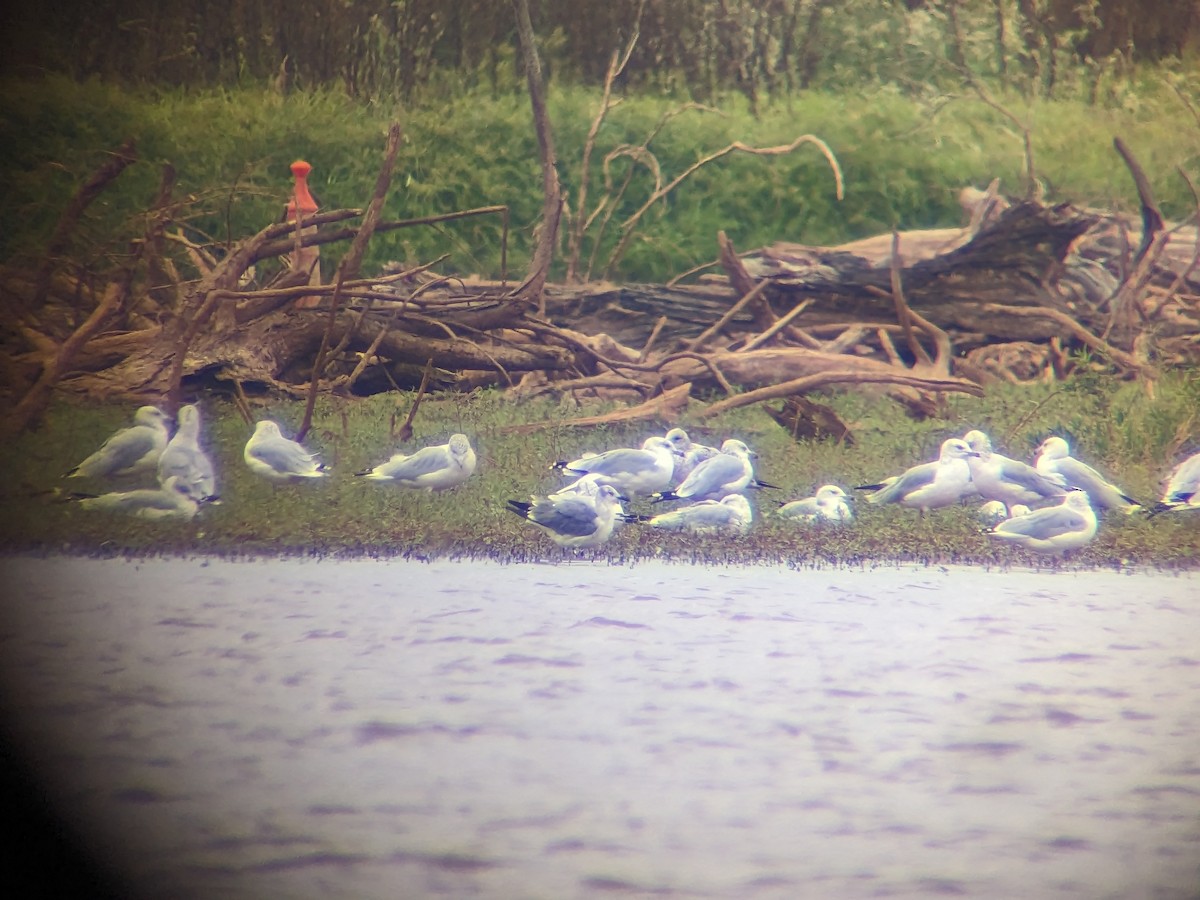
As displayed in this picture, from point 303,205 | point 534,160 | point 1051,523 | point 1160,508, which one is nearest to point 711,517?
point 1051,523

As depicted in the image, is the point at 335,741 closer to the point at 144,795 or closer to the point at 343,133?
the point at 144,795

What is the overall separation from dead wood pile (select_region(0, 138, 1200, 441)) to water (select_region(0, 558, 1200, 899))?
0.40 m

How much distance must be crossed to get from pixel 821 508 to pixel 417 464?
0.84 m

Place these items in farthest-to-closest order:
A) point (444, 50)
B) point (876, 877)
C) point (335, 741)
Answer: point (444, 50), point (335, 741), point (876, 877)

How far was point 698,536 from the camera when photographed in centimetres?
259

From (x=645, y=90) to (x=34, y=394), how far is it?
1.43m

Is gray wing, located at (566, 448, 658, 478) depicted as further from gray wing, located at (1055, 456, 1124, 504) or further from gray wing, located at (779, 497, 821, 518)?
gray wing, located at (1055, 456, 1124, 504)

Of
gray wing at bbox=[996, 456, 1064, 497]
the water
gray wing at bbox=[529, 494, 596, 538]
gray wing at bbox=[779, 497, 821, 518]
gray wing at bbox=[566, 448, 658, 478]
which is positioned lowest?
the water

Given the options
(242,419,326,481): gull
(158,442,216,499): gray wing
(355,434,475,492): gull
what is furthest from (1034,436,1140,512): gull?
(158,442,216,499): gray wing

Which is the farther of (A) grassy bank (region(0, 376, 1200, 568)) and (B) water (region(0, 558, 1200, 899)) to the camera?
(A) grassy bank (region(0, 376, 1200, 568))

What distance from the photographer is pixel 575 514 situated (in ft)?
8.45

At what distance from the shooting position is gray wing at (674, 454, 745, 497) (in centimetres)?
259

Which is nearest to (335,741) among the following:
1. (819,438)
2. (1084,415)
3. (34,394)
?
(34,394)

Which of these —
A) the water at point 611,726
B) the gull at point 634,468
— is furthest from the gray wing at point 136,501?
the gull at point 634,468
